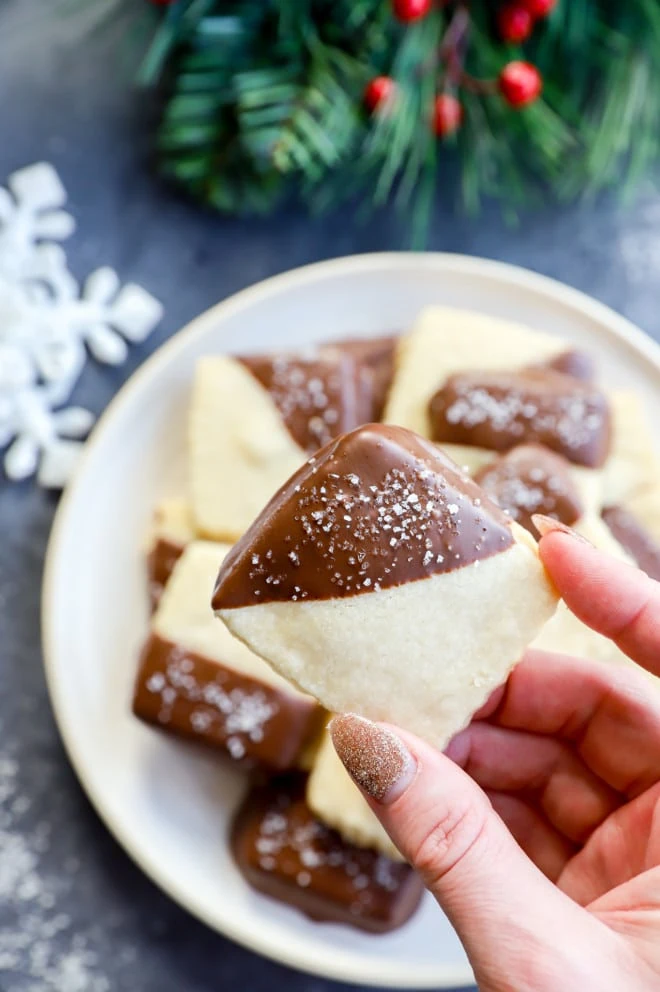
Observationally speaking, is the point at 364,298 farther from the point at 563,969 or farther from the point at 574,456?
the point at 563,969

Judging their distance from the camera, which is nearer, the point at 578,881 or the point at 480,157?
the point at 578,881

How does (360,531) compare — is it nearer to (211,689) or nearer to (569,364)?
(211,689)

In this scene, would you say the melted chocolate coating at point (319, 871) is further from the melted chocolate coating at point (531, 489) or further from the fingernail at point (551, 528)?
the fingernail at point (551, 528)

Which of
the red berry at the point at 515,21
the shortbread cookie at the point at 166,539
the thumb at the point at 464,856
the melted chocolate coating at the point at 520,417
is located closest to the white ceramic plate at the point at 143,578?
the shortbread cookie at the point at 166,539

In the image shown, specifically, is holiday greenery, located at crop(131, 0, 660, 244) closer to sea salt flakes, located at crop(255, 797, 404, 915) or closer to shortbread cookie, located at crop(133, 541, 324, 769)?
shortbread cookie, located at crop(133, 541, 324, 769)

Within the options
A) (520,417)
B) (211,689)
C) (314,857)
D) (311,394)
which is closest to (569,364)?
(520,417)

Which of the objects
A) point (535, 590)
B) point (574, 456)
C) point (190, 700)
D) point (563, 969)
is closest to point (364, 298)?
point (574, 456)
